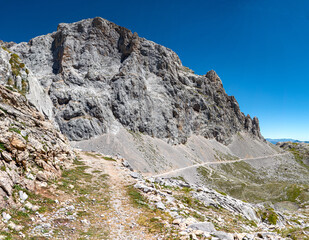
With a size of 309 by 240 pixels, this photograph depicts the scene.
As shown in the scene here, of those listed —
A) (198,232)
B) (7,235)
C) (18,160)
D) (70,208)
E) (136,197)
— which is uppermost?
(18,160)

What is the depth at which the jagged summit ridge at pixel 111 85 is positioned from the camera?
101 metres

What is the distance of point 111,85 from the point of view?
119750 mm

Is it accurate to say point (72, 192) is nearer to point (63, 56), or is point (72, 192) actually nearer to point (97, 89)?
point (97, 89)

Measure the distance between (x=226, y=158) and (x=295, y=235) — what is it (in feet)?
450

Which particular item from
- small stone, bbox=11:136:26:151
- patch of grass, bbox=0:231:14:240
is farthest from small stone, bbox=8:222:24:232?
small stone, bbox=11:136:26:151

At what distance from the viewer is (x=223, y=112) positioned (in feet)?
639

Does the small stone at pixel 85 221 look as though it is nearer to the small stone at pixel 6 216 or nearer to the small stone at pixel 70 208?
the small stone at pixel 70 208

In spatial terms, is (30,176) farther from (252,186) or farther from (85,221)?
(252,186)

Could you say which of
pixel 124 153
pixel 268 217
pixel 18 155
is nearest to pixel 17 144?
pixel 18 155

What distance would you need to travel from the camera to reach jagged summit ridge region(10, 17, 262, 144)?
101 m

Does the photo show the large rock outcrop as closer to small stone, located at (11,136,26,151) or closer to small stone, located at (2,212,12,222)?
small stone, located at (11,136,26,151)

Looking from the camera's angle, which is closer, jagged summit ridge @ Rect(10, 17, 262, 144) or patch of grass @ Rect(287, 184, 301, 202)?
patch of grass @ Rect(287, 184, 301, 202)

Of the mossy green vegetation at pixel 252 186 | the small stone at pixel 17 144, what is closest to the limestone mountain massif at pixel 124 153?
the small stone at pixel 17 144

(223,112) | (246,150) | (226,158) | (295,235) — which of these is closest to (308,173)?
(246,150)
